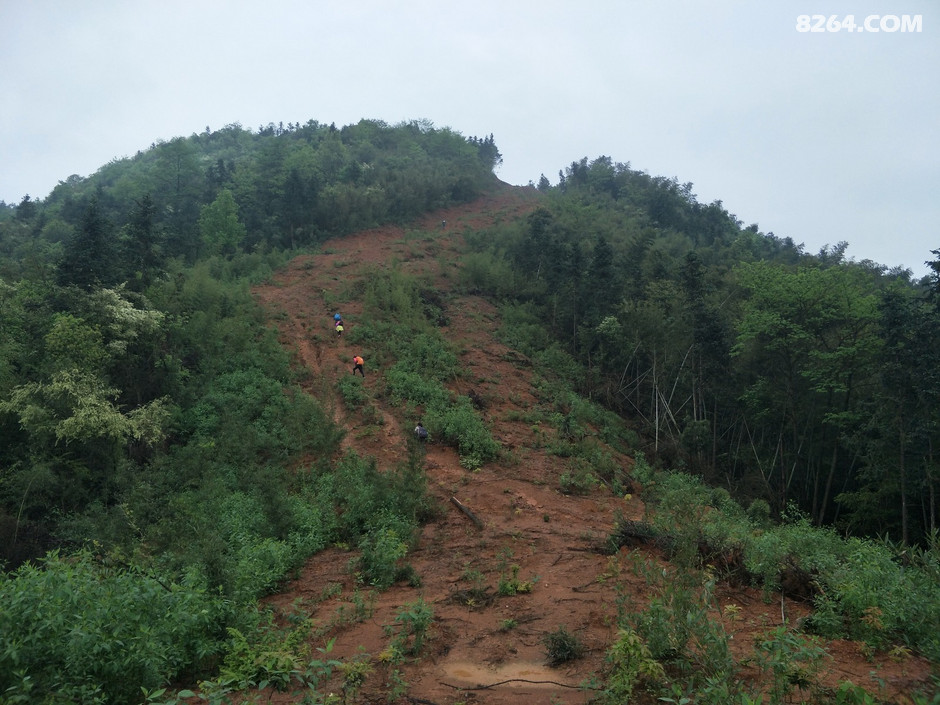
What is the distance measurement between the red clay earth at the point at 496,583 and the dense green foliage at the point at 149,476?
71cm

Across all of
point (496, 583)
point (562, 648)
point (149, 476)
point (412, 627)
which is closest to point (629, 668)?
point (562, 648)

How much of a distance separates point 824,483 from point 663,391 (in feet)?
19.5

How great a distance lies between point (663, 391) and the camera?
2294 cm

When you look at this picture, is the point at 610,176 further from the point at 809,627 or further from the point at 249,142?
the point at 809,627

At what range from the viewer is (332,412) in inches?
632

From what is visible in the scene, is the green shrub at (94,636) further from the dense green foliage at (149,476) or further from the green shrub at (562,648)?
the green shrub at (562,648)

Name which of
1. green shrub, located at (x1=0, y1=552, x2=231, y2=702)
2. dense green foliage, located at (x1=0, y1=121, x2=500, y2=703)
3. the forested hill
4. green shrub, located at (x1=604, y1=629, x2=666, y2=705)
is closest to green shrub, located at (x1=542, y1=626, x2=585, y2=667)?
green shrub, located at (x1=604, y1=629, x2=666, y2=705)

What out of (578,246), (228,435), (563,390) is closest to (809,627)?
(228,435)

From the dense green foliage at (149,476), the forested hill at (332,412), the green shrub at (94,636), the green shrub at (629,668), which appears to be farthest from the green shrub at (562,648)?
the green shrub at (94,636)

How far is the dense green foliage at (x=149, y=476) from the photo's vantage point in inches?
218

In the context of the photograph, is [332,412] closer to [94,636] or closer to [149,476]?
[149,476]

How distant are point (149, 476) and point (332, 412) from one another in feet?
14.5

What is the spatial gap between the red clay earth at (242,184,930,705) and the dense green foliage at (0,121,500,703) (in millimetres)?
708

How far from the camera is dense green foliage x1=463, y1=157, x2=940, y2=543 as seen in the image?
15.8 metres
